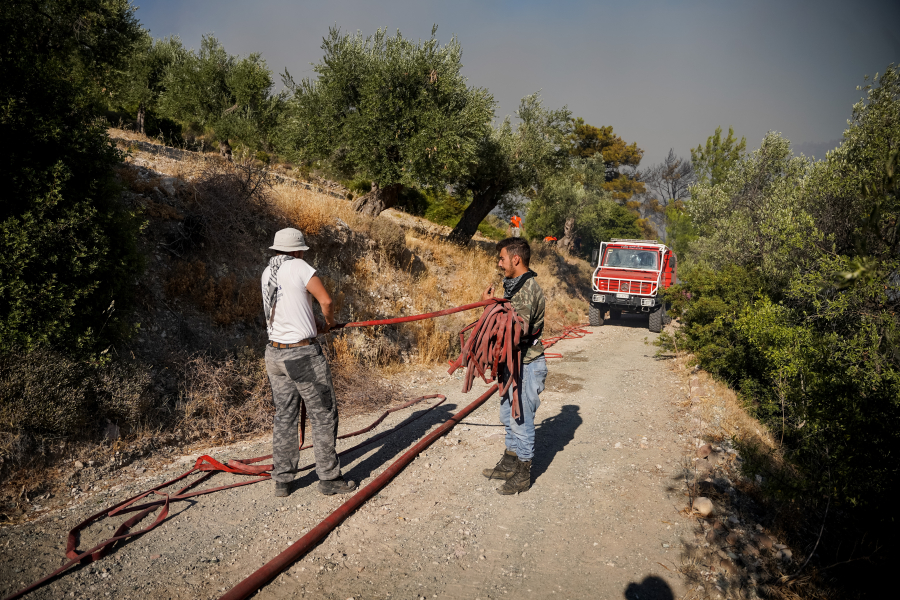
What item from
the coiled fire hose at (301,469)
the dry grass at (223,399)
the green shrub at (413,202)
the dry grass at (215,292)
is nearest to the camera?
the coiled fire hose at (301,469)

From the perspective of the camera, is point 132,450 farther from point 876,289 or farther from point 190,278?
point 876,289

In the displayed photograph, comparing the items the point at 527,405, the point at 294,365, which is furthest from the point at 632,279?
the point at 294,365

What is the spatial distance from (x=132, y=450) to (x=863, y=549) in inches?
249

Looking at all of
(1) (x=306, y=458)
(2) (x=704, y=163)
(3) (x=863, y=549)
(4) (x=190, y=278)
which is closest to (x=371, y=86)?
(4) (x=190, y=278)

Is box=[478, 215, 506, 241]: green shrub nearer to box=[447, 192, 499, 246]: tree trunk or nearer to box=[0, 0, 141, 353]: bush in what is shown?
box=[447, 192, 499, 246]: tree trunk

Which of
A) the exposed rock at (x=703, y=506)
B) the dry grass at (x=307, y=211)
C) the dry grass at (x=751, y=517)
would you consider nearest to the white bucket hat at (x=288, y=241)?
the dry grass at (x=751, y=517)

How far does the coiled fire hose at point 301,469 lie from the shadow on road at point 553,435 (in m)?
1.18

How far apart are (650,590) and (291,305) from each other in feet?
10.7

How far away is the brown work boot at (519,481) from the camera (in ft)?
14.2

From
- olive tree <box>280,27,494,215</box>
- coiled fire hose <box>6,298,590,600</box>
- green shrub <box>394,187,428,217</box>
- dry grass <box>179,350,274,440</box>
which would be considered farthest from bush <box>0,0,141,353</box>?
green shrub <box>394,187,428,217</box>

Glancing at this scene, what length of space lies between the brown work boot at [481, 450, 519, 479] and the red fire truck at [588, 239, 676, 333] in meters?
11.5

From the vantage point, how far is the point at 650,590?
3.09m

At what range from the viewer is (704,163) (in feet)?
116

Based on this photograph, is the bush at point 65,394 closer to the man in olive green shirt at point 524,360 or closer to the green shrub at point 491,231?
the man in olive green shirt at point 524,360
